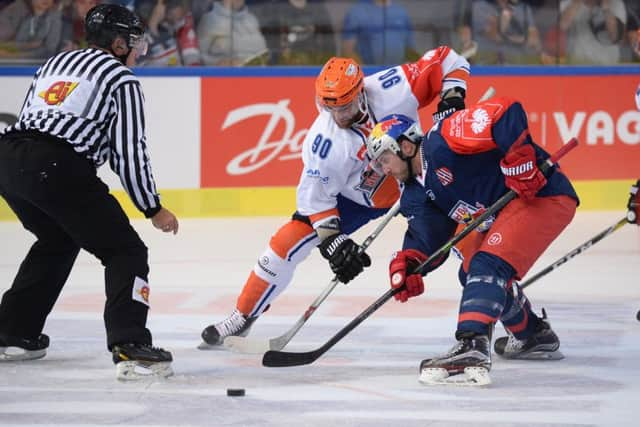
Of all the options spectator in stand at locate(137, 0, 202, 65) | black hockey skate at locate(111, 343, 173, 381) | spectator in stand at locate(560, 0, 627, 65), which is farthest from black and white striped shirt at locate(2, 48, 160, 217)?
spectator in stand at locate(560, 0, 627, 65)

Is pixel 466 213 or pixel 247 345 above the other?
pixel 466 213

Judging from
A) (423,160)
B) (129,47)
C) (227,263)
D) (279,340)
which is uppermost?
(129,47)

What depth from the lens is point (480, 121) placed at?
423 cm

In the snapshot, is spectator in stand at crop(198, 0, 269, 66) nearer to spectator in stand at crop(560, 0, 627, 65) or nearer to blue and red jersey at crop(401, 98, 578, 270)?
spectator in stand at crop(560, 0, 627, 65)

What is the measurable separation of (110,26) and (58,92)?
27 cm

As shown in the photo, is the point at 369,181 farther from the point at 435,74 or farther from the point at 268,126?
the point at 268,126

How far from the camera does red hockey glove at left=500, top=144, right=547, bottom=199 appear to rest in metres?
4.15

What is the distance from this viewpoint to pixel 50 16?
8.16 metres

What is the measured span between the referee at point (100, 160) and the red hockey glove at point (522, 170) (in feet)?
3.51

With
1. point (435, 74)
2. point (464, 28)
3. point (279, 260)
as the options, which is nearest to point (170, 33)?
point (464, 28)

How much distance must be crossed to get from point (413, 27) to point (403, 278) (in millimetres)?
4384

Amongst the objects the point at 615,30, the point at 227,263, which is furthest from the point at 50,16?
the point at 615,30

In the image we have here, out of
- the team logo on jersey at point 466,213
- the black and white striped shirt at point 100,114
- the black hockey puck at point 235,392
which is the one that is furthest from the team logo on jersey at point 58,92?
the team logo on jersey at point 466,213

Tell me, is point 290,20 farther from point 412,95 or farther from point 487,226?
point 487,226
